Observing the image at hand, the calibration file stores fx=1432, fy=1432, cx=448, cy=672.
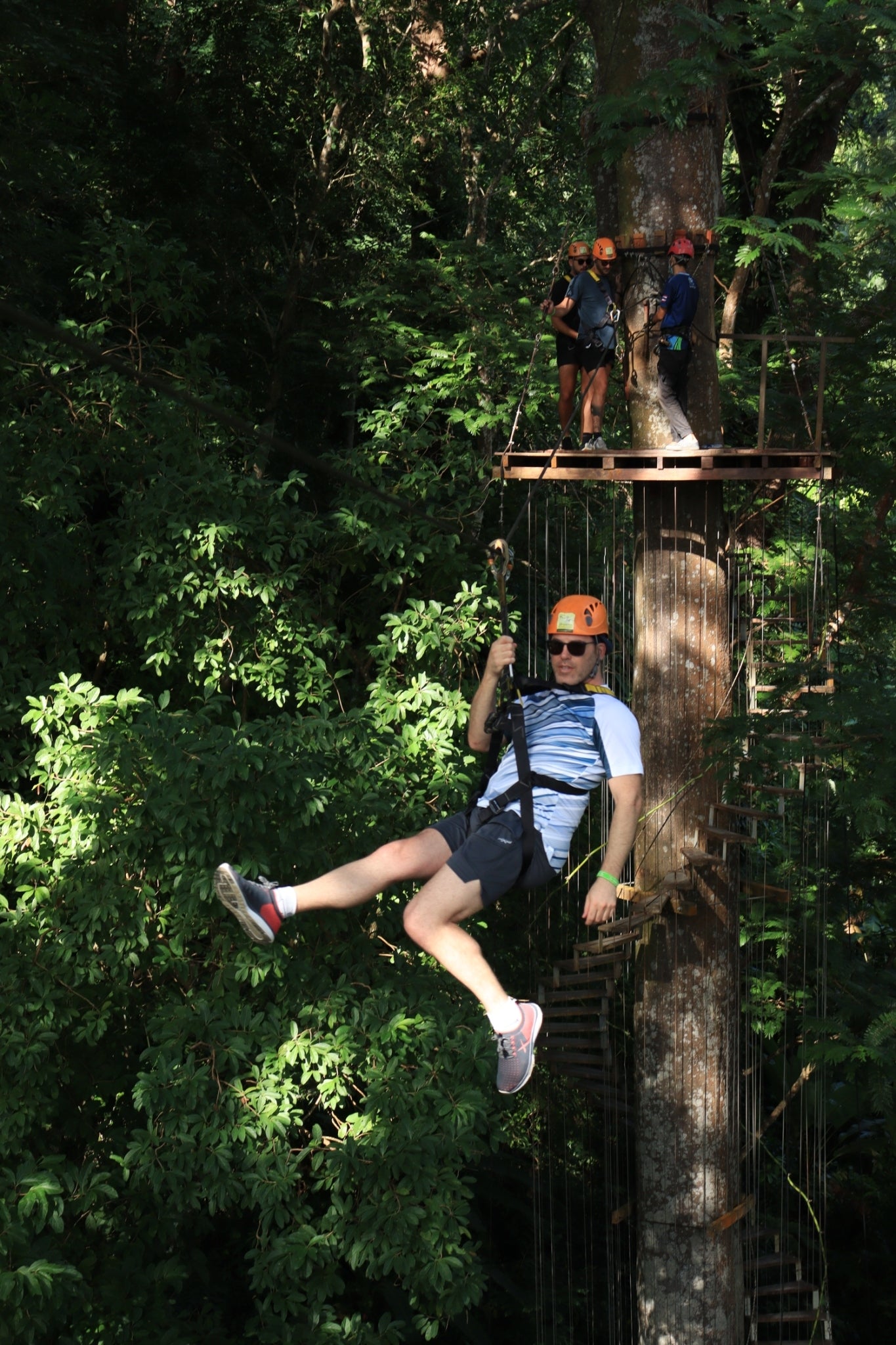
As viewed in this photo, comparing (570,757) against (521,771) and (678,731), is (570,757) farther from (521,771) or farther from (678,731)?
(678,731)

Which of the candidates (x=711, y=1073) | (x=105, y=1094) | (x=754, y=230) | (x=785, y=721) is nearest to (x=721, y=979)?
(x=711, y=1073)

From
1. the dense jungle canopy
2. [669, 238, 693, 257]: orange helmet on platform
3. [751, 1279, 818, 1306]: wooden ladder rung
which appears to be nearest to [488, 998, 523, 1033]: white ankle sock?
the dense jungle canopy

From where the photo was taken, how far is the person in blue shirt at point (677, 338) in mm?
6000

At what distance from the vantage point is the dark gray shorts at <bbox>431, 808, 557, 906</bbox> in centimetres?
357

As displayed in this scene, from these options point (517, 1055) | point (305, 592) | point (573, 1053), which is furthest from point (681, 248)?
point (517, 1055)

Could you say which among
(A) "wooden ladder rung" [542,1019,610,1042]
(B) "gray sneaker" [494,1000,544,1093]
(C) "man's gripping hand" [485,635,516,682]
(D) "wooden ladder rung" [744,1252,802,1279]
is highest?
(C) "man's gripping hand" [485,635,516,682]

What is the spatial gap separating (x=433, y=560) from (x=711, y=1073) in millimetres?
2809

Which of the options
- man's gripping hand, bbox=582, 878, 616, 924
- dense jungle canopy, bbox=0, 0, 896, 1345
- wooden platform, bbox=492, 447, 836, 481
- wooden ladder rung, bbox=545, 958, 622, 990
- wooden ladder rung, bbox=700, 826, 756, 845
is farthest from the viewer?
wooden ladder rung, bbox=545, 958, 622, 990

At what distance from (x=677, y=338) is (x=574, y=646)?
8.76ft

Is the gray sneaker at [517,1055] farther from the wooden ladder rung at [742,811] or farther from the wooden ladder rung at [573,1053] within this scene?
the wooden ladder rung at [573,1053]

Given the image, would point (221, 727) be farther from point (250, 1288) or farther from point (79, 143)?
point (79, 143)

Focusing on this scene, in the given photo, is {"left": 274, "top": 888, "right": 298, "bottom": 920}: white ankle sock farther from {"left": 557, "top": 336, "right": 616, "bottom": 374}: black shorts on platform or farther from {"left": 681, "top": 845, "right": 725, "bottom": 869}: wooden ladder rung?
{"left": 557, "top": 336, "right": 616, "bottom": 374}: black shorts on platform

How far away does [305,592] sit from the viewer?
7.42 meters

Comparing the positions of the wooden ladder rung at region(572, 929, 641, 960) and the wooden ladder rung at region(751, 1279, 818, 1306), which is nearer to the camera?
the wooden ladder rung at region(572, 929, 641, 960)
